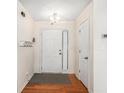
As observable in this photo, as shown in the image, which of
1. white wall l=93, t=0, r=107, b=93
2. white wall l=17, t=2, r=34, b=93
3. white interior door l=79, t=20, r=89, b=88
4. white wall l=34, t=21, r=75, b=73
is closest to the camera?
white wall l=93, t=0, r=107, b=93

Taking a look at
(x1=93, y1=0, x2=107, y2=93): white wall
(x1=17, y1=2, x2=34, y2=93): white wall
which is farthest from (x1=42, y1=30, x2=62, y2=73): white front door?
(x1=93, y1=0, x2=107, y2=93): white wall

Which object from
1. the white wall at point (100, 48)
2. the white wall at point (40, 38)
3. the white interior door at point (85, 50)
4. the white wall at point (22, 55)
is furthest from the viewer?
the white wall at point (40, 38)

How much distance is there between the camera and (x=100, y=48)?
3.12m

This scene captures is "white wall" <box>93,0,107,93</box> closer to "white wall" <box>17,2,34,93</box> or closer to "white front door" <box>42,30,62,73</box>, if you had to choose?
"white wall" <box>17,2,34,93</box>

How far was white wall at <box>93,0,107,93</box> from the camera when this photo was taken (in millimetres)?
3012

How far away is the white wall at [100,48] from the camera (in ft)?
9.88

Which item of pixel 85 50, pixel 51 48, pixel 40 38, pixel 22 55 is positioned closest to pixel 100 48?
pixel 85 50

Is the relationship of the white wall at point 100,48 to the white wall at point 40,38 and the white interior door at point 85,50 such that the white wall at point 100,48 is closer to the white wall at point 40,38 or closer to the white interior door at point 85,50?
the white interior door at point 85,50

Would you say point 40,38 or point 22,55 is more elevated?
point 40,38

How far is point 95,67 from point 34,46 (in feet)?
13.4

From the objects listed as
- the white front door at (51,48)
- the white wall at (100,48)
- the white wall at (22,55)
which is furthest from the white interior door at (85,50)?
the white front door at (51,48)

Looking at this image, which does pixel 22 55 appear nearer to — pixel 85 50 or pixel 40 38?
pixel 85 50
